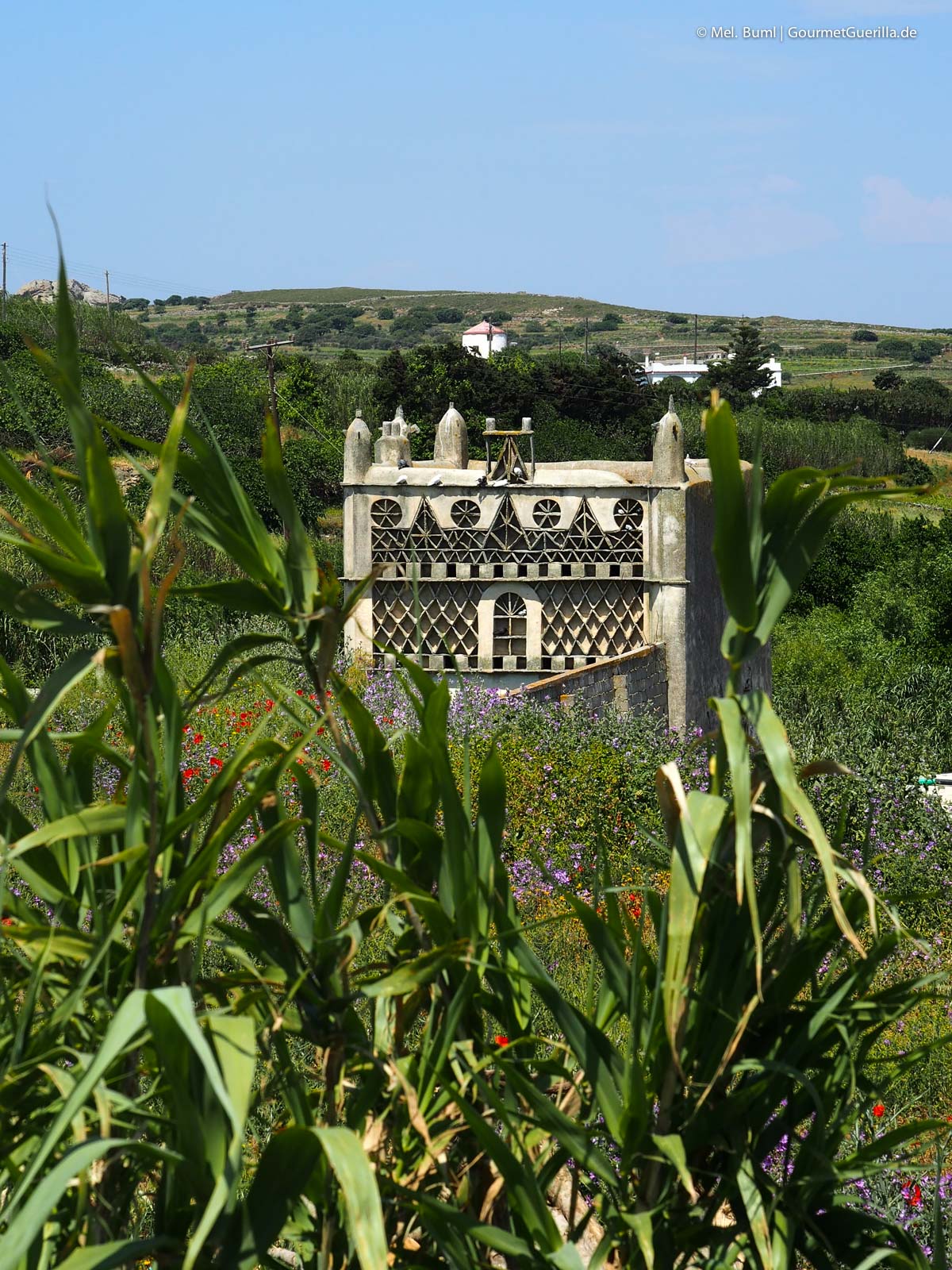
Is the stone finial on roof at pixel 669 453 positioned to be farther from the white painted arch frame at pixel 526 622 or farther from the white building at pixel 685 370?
the white building at pixel 685 370

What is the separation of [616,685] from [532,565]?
5.37 ft

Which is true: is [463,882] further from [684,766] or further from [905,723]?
[905,723]

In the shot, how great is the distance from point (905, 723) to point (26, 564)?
10878 mm

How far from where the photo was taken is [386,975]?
2289 mm

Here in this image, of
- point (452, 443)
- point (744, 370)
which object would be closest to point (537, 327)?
point (744, 370)

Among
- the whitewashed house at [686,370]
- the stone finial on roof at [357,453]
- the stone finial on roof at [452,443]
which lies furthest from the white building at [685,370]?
the stone finial on roof at [357,453]

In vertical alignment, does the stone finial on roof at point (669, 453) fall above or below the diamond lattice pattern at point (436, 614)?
above

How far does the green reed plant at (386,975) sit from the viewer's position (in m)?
1.95

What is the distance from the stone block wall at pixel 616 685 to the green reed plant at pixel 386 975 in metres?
8.07

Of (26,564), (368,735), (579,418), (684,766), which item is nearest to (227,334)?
(579,418)

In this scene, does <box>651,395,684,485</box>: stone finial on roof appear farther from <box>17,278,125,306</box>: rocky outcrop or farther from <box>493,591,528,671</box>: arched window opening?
<box>17,278,125,306</box>: rocky outcrop

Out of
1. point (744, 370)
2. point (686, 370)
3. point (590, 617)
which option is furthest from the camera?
point (686, 370)

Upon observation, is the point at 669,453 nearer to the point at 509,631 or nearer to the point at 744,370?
the point at 509,631

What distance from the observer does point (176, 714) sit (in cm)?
223
